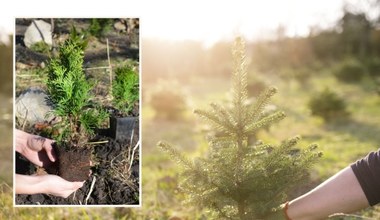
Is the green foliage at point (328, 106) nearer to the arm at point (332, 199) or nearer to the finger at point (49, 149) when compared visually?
the finger at point (49, 149)

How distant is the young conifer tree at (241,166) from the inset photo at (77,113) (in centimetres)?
96

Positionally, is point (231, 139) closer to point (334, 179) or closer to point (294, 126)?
point (334, 179)

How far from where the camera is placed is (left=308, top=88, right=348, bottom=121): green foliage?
10234 mm

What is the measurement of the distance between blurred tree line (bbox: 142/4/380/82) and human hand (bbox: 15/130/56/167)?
54.9 ft

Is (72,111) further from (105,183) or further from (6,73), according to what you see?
(6,73)

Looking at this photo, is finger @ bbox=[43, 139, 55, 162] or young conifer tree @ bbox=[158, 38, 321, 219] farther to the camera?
finger @ bbox=[43, 139, 55, 162]

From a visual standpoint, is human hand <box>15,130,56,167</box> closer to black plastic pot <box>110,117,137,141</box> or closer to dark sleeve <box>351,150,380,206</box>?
black plastic pot <box>110,117,137,141</box>

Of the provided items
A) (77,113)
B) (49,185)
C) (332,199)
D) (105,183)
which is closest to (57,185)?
(49,185)

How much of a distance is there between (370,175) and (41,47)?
7.24 ft

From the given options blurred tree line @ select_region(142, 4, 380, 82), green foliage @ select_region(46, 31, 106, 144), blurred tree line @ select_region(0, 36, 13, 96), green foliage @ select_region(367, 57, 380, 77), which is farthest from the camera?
blurred tree line @ select_region(142, 4, 380, 82)

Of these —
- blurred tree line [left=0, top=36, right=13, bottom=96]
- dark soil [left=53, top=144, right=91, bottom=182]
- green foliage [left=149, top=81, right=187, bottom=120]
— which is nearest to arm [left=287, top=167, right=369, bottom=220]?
dark soil [left=53, top=144, right=91, bottom=182]

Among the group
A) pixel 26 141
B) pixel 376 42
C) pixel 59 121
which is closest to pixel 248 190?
pixel 59 121

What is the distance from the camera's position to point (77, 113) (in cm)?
357

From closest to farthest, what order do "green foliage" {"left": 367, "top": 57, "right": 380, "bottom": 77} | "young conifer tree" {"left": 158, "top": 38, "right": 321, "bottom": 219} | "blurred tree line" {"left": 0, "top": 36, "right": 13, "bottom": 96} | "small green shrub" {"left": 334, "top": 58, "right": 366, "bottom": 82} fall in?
"young conifer tree" {"left": 158, "top": 38, "right": 321, "bottom": 219} < "blurred tree line" {"left": 0, "top": 36, "right": 13, "bottom": 96} < "small green shrub" {"left": 334, "top": 58, "right": 366, "bottom": 82} < "green foliage" {"left": 367, "top": 57, "right": 380, "bottom": 77}
